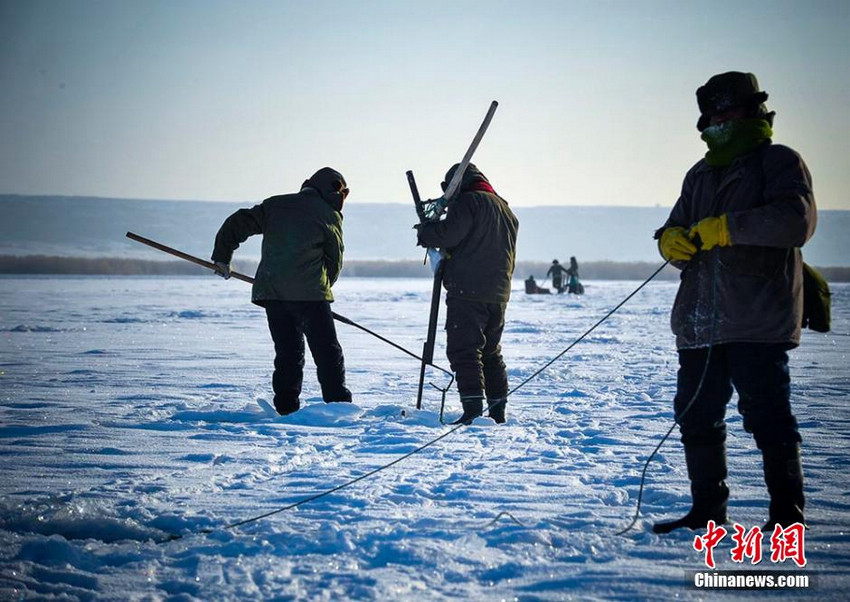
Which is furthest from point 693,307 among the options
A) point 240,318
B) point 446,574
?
point 240,318

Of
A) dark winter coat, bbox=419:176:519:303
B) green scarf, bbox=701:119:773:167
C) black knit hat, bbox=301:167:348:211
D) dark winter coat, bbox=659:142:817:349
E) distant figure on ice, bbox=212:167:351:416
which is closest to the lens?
dark winter coat, bbox=659:142:817:349

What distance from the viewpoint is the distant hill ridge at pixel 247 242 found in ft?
358

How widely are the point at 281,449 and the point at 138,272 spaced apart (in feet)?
154

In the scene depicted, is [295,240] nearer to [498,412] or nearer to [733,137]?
[498,412]

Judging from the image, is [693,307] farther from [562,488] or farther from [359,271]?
[359,271]

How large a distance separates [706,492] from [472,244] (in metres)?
2.60

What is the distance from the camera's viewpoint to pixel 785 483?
2.58 m

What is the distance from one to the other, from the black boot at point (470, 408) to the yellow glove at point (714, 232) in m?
2.42

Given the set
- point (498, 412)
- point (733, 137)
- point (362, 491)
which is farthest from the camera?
point (498, 412)

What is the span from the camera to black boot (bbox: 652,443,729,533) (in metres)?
2.70

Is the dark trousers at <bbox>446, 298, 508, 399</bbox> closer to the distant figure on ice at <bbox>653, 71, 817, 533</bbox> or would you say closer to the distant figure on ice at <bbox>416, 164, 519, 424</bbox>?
the distant figure on ice at <bbox>416, 164, 519, 424</bbox>

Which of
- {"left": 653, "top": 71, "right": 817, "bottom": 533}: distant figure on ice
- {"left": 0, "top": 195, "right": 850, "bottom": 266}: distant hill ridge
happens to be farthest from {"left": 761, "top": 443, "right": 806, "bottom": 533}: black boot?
{"left": 0, "top": 195, "right": 850, "bottom": 266}: distant hill ridge

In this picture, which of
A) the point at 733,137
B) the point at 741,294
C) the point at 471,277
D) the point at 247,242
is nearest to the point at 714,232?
the point at 741,294

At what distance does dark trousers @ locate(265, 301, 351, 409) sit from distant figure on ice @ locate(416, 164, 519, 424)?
3.06ft
